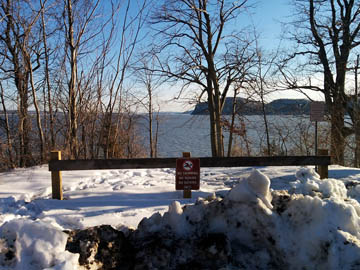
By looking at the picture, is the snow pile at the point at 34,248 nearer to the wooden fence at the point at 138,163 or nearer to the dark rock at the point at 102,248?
the dark rock at the point at 102,248

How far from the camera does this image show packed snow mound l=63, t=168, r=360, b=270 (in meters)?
2.03

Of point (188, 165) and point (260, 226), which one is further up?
point (188, 165)

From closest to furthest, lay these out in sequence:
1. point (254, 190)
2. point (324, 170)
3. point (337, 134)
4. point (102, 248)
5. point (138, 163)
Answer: point (102, 248), point (254, 190), point (138, 163), point (324, 170), point (337, 134)

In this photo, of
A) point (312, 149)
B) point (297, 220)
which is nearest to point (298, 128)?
point (312, 149)

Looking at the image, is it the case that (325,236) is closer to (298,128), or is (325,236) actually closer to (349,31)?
(298,128)

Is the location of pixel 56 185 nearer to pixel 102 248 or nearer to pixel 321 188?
pixel 102 248

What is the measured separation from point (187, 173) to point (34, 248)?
3.12 meters

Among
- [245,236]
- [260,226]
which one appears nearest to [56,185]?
[245,236]

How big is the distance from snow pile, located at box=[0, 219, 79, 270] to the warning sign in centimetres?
290

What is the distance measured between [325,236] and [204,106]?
14.1 metres

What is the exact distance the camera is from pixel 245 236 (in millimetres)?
2205

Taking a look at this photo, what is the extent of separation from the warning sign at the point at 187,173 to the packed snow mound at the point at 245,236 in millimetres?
2293

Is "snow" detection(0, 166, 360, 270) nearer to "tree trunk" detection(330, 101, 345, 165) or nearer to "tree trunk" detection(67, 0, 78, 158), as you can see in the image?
"tree trunk" detection(67, 0, 78, 158)

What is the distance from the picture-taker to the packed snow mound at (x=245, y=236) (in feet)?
6.65
